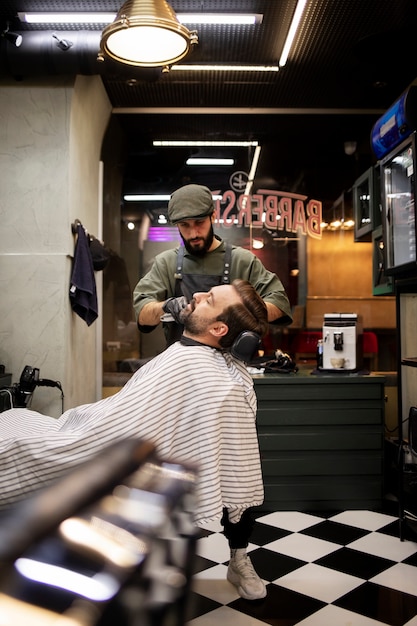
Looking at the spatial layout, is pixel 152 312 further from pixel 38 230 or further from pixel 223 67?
pixel 223 67

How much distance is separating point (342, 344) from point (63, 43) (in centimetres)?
250

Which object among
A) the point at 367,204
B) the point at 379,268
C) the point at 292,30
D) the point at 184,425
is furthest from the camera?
the point at 367,204

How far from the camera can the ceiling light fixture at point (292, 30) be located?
3.27 meters

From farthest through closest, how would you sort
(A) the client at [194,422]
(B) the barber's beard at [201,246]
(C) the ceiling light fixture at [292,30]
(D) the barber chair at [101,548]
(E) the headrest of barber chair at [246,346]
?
(C) the ceiling light fixture at [292,30]
(B) the barber's beard at [201,246]
(E) the headrest of barber chair at [246,346]
(A) the client at [194,422]
(D) the barber chair at [101,548]

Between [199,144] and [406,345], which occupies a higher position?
[199,144]

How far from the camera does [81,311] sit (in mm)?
3709

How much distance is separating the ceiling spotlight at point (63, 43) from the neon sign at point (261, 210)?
6.35ft

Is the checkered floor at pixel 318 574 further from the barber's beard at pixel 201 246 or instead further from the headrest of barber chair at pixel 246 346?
the barber's beard at pixel 201 246

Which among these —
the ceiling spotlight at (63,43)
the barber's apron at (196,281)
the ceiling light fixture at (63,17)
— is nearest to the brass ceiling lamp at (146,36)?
the ceiling spotlight at (63,43)

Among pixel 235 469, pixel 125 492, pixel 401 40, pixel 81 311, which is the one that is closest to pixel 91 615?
pixel 125 492

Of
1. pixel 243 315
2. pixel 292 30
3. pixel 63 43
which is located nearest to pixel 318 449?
pixel 243 315

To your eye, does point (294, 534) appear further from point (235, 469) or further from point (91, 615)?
point (91, 615)

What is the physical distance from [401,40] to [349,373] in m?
2.15

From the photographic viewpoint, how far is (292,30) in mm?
3520
